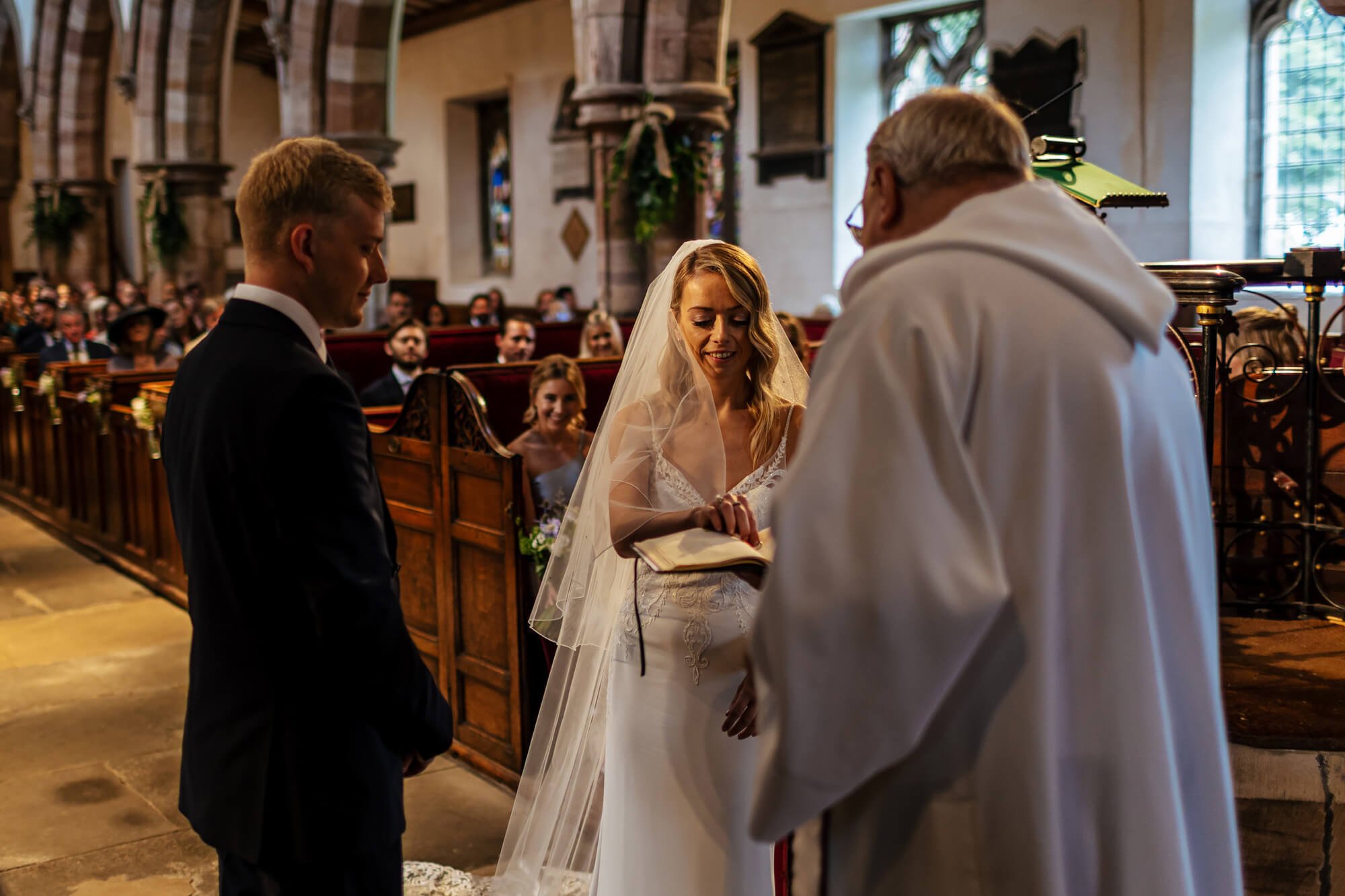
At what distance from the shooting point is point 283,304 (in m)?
1.69

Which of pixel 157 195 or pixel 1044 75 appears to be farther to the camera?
pixel 157 195

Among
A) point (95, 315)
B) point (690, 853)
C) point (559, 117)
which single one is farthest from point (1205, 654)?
point (559, 117)

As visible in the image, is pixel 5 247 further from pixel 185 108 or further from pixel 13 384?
pixel 13 384

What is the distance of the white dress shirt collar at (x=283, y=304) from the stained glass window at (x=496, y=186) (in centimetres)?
1632

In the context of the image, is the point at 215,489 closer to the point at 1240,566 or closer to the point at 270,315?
the point at 270,315

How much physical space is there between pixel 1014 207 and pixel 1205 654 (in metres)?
0.55

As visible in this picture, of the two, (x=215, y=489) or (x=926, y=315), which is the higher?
(x=926, y=315)

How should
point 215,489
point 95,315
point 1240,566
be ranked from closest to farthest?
point 215,489, point 1240,566, point 95,315

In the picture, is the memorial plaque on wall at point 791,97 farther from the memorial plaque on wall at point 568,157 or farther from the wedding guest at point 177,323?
the wedding guest at point 177,323

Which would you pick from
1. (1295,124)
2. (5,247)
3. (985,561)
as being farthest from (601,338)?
(5,247)

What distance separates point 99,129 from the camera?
16.6 m

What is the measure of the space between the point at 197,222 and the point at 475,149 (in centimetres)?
604

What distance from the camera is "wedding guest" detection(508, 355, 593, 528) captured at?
4.43 metres

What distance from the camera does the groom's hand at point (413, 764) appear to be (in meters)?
1.80
